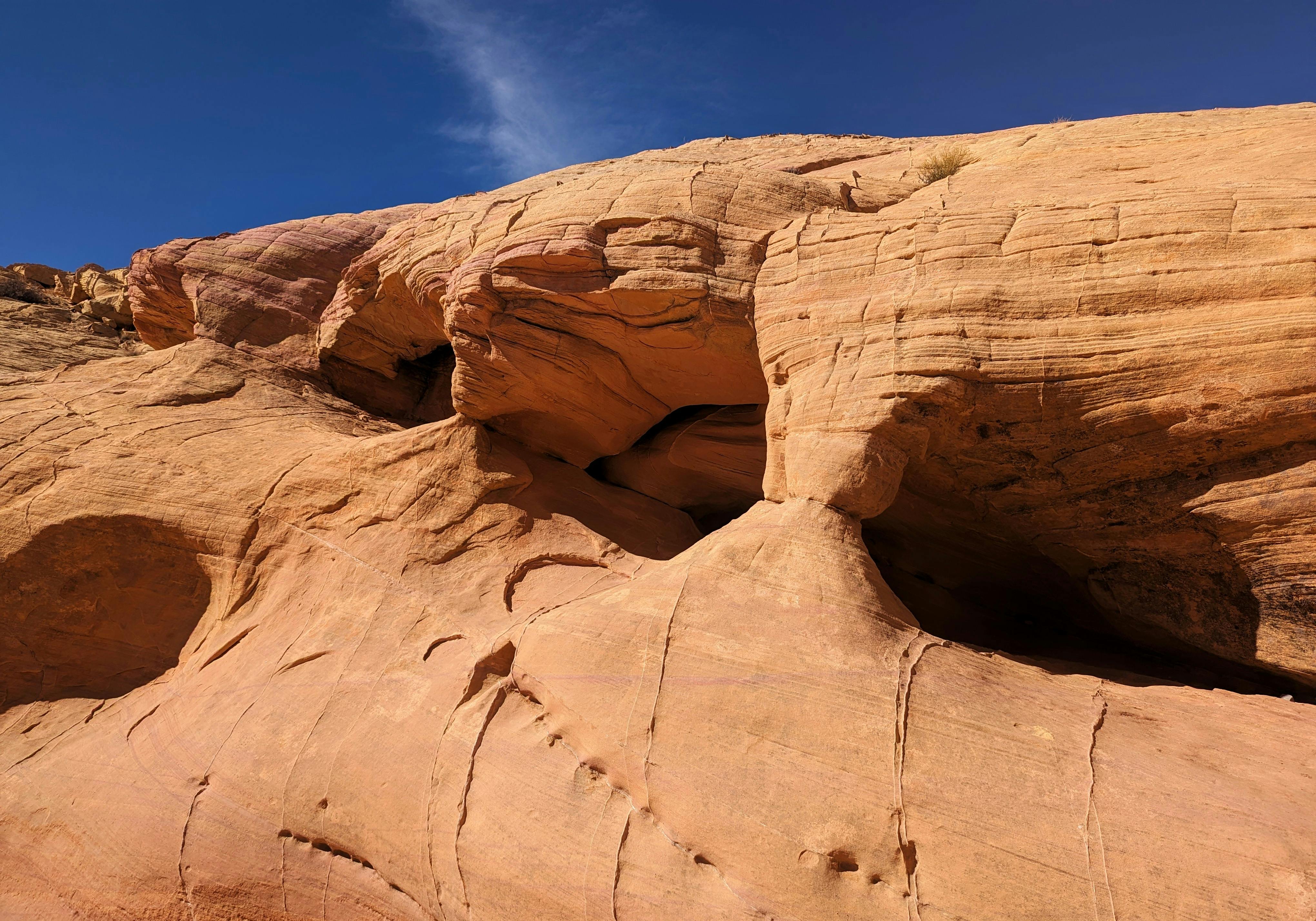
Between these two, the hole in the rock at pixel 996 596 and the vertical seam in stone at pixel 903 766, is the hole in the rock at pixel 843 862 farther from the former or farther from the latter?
the hole in the rock at pixel 996 596

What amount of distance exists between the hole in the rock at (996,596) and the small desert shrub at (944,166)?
10.8 ft

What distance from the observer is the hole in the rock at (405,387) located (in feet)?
33.8

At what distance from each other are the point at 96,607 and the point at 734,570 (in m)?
6.50

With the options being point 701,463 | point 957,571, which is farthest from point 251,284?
point 957,571

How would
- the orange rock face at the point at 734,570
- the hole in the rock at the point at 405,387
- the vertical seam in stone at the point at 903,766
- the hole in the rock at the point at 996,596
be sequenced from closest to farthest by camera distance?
1. the vertical seam in stone at the point at 903,766
2. the orange rock face at the point at 734,570
3. the hole in the rock at the point at 996,596
4. the hole in the rock at the point at 405,387

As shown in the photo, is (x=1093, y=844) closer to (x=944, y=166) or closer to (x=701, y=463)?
(x=701, y=463)

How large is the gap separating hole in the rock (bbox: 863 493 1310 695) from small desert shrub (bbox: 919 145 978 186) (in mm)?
3286

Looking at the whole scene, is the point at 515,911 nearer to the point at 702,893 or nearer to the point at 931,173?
the point at 702,893

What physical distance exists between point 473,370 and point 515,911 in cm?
497

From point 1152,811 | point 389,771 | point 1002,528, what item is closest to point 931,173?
point 1002,528

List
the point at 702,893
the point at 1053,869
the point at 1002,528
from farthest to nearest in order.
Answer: the point at 1002,528 < the point at 702,893 < the point at 1053,869

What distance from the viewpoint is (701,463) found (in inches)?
330

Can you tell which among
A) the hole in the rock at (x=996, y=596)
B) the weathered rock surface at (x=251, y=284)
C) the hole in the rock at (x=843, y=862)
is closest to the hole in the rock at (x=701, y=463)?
the hole in the rock at (x=996, y=596)

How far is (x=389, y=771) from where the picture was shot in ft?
17.4
